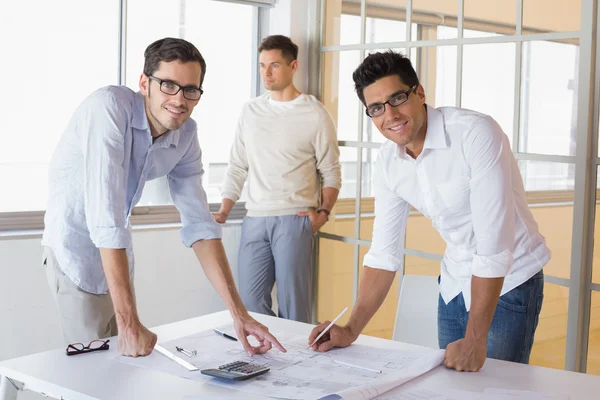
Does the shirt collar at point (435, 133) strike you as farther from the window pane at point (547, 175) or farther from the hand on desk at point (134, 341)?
the window pane at point (547, 175)

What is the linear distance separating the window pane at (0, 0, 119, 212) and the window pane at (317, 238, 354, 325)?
163 centimetres

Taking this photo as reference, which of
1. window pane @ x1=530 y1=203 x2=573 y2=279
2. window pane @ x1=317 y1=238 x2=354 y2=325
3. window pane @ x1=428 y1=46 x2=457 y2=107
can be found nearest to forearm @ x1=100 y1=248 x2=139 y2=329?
window pane @ x1=530 y1=203 x2=573 y2=279

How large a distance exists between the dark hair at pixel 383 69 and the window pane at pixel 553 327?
1507mm

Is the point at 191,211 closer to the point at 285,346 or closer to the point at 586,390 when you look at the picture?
the point at 285,346

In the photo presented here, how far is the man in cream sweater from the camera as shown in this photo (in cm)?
419

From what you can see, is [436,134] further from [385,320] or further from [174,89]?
[385,320]

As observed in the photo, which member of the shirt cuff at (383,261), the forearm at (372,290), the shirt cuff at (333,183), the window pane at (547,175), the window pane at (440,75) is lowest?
the forearm at (372,290)

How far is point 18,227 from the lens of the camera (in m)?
3.85

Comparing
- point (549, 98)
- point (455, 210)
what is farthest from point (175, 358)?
point (549, 98)

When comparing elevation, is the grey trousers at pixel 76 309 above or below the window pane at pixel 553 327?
above

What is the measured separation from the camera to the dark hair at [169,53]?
7.12 feet

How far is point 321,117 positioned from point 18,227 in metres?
1.68

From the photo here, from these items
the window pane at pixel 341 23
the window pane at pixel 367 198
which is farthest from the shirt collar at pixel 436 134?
the window pane at pixel 341 23

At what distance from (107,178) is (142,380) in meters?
0.54
